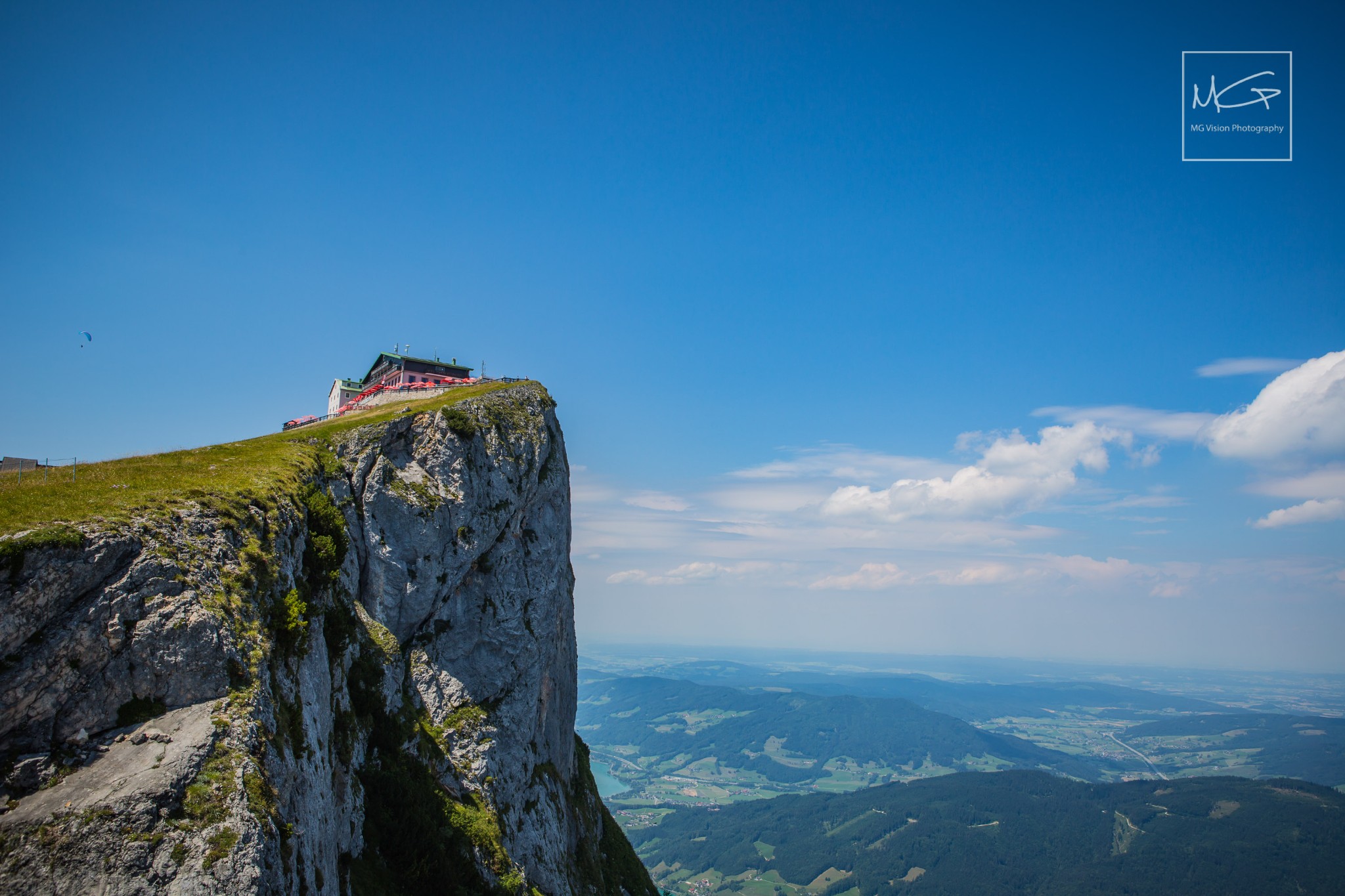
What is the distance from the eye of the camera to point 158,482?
22281 millimetres

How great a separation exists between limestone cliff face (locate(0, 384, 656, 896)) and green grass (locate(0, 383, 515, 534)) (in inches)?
26.4

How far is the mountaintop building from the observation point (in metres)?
69.4

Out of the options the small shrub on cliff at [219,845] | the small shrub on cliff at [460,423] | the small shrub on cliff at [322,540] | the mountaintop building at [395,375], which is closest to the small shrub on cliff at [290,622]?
the small shrub on cliff at [322,540]

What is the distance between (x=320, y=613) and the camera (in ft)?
87.0

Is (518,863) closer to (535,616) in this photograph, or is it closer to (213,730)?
(535,616)

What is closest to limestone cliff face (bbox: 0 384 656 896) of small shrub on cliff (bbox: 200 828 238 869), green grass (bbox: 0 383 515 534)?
small shrub on cliff (bbox: 200 828 238 869)

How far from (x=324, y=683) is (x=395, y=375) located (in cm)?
5185

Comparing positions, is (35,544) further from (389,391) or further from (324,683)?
(389,391)

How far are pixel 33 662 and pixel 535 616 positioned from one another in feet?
102

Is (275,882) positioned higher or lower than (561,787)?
higher

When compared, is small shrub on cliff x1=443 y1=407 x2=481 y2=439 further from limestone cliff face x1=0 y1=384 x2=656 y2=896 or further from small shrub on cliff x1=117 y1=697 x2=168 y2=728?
small shrub on cliff x1=117 y1=697 x2=168 y2=728

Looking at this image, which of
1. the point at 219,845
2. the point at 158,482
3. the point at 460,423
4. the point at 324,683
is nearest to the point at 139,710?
the point at 219,845

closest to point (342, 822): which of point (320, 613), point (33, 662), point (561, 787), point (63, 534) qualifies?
point (320, 613)

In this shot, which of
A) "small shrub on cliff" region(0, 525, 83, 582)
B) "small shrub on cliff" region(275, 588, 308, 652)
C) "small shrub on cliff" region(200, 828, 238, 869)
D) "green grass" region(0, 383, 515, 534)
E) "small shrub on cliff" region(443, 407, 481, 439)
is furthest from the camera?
"small shrub on cliff" region(443, 407, 481, 439)
